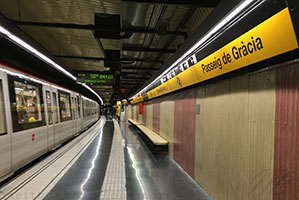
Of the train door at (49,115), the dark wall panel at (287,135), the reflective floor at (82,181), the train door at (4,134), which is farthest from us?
the train door at (49,115)

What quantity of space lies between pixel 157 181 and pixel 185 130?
1272 mm

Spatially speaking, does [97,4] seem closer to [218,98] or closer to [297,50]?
[218,98]

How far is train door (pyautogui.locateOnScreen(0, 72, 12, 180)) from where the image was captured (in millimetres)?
2836

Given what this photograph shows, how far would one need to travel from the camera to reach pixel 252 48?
1642mm

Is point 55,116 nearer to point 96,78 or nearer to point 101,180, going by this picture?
point 96,78

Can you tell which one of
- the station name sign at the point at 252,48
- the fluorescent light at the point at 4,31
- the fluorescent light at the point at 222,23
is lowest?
the station name sign at the point at 252,48

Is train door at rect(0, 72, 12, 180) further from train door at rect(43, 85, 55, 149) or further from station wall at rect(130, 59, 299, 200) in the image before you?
station wall at rect(130, 59, 299, 200)

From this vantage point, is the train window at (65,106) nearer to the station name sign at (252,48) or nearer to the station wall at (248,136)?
the station wall at (248,136)

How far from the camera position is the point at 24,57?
587cm

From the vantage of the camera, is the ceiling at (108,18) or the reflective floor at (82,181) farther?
the ceiling at (108,18)

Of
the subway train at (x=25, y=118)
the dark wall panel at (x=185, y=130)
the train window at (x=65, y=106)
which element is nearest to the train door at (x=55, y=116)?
the subway train at (x=25, y=118)

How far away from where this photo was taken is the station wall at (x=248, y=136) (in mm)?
1446

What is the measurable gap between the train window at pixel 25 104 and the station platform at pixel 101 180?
1.03 metres

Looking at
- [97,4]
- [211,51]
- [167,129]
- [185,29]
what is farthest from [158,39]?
[211,51]
